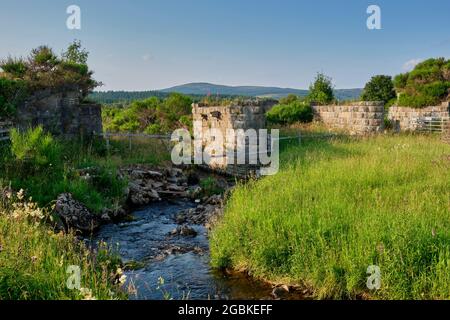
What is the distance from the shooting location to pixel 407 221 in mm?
6664

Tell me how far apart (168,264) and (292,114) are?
15.5 metres

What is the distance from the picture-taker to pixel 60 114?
16.7 metres

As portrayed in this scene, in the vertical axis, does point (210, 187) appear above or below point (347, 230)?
below

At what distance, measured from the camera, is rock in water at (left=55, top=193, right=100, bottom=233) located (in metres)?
10.2

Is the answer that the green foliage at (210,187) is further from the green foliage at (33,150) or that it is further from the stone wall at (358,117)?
the stone wall at (358,117)

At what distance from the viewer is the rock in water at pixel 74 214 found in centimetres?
1016

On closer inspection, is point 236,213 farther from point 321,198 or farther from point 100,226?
point 100,226

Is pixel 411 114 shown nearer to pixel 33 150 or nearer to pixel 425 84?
pixel 425 84

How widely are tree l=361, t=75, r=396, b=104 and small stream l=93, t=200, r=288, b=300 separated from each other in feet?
80.1

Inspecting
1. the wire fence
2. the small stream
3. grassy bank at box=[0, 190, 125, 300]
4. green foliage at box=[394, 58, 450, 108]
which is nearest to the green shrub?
the wire fence

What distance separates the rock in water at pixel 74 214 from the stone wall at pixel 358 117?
42.6ft

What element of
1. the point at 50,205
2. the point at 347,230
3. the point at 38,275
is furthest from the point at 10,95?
the point at 347,230

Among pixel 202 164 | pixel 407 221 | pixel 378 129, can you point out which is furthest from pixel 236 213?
pixel 378 129

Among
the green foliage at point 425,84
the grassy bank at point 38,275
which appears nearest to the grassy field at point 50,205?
the grassy bank at point 38,275
